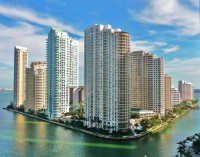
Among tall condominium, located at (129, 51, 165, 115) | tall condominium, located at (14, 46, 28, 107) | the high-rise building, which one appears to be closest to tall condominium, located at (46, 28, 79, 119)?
tall condominium, located at (129, 51, 165, 115)

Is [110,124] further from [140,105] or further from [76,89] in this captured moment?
[76,89]

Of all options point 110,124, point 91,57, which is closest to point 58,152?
point 110,124

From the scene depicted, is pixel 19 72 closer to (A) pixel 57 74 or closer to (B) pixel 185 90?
(A) pixel 57 74

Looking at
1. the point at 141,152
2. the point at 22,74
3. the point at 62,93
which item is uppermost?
the point at 22,74

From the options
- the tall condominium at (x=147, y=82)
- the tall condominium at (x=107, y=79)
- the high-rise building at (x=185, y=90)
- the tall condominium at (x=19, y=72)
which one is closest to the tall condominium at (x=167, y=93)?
the tall condominium at (x=147, y=82)

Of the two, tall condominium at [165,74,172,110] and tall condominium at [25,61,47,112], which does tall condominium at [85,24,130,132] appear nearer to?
tall condominium at [25,61,47,112]
